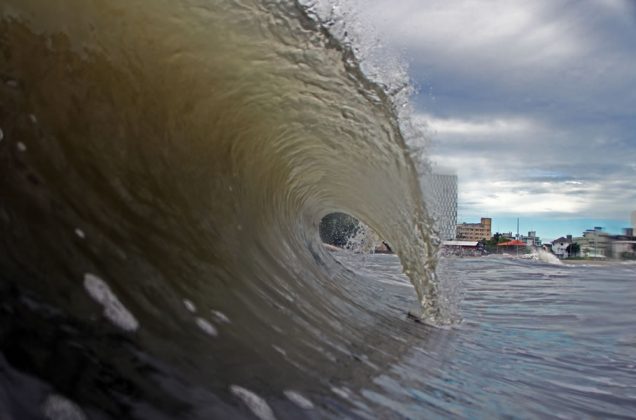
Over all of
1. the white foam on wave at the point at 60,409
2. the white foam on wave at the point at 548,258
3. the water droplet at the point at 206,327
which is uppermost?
the water droplet at the point at 206,327

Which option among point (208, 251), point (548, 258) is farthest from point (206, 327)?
point (548, 258)

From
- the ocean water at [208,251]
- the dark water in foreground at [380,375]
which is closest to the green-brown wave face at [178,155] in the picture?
the ocean water at [208,251]

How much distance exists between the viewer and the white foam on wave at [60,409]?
4.14 feet

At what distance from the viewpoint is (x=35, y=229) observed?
188 cm

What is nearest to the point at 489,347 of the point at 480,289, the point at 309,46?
the point at 309,46

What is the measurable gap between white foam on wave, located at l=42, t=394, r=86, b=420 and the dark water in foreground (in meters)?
0.01

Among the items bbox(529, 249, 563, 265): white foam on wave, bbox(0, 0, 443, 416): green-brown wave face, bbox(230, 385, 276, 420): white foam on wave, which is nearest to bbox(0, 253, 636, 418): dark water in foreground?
bbox(230, 385, 276, 420): white foam on wave

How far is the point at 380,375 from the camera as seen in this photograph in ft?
8.82

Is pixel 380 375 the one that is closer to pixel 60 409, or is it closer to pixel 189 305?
pixel 189 305

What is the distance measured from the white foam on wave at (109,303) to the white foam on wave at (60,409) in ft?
1.47

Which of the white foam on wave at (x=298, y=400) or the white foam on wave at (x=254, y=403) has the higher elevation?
the white foam on wave at (x=254, y=403)

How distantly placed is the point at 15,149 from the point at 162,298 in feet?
2.31

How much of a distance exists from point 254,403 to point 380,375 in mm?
→ 1053

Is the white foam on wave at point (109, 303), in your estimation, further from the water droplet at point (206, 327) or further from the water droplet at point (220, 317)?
the water droplet at point (220, 317)
